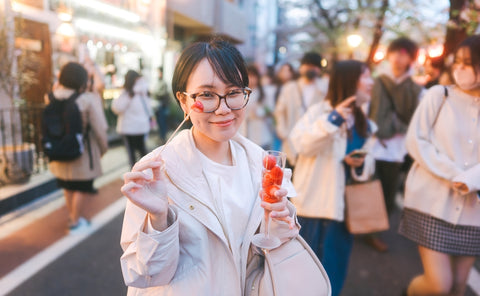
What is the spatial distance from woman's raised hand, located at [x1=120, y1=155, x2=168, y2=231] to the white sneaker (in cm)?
372

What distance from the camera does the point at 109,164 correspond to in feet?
27.1

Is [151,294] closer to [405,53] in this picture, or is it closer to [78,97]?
[78,97]

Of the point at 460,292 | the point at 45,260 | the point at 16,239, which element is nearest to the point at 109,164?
the point at 16,239

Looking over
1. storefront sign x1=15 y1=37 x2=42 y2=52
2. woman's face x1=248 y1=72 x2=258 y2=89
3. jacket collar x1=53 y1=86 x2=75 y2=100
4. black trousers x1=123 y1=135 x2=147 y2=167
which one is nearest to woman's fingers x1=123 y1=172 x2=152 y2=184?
jacket collar x1=53 y1=86 x2=75 y2=100

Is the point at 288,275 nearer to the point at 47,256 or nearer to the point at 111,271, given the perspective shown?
the point at 111,271

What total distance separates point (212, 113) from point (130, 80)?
5.10 meters

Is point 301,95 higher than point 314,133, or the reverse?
point 301,95

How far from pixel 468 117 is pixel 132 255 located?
2403mm

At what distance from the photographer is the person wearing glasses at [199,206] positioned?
4.38ft

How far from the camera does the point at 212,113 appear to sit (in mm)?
1538

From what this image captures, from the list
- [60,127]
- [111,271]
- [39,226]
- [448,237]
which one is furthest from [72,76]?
[448,237]

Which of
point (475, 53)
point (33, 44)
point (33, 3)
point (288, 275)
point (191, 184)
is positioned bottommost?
point (288, 275)

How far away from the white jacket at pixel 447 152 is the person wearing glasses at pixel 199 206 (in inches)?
59.2

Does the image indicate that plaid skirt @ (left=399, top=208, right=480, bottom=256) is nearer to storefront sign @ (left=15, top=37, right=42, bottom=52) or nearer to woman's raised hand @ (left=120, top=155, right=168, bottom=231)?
woman's raised hand @ (left=120, top=155, right=168, bottom=231)
